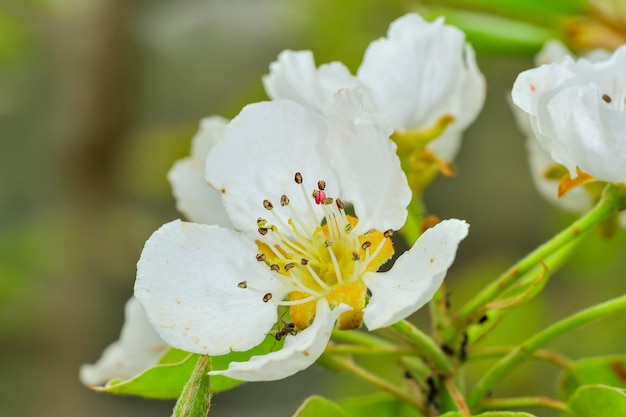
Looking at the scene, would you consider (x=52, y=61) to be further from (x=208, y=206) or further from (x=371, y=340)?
(x=371, y=340)

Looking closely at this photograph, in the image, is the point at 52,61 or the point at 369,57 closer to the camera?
the point at 369,57

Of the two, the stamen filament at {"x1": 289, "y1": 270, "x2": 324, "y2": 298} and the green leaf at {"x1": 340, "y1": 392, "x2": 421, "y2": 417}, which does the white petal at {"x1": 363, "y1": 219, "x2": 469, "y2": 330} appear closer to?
the stamen filament at {"x1": 289, "y1": 270, "x2": 324, "y2": 298}

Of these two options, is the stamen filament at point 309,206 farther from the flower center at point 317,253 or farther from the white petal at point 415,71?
the white petal at point 415,71

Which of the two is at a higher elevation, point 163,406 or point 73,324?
point 73,324

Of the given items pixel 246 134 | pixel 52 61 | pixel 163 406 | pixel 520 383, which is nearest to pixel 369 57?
pixel 246 134

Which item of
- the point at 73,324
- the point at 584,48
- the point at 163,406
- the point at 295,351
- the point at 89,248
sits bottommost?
the point at 163,406

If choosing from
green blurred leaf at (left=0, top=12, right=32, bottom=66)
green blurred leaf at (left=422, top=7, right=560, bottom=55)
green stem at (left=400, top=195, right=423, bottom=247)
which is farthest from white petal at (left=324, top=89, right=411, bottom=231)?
green blurred leaf at (left=0, top=12, right=32, bottom=66)

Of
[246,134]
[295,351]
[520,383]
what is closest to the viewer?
[295,351]
